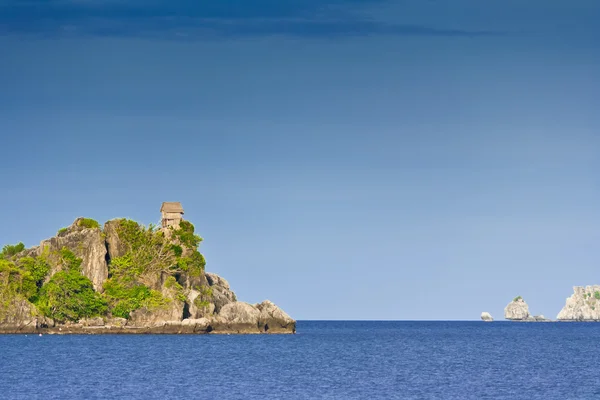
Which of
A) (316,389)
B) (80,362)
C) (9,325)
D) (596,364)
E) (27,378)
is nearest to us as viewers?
(316,389)

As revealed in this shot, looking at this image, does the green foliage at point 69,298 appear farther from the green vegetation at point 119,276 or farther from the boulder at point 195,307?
the boulder at point 195,307

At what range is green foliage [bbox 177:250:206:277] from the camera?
177000 mm

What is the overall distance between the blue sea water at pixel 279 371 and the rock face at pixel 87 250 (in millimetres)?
24068

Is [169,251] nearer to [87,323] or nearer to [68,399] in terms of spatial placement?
[87,323]

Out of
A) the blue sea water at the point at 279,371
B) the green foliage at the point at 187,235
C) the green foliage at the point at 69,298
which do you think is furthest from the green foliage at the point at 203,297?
the blue sea water at the point at 279,371

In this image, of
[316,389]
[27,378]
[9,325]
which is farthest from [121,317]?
[316,389]

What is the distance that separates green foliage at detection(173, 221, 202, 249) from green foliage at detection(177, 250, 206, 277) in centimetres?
177

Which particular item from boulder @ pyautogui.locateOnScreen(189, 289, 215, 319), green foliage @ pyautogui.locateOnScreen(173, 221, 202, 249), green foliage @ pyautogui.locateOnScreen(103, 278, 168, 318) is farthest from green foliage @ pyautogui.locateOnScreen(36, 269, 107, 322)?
green foliage @ pyautogui.locateOnScreen(173, 221, 202, 249)

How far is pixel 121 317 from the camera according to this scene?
170625 mm

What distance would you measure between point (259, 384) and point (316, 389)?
635 cm

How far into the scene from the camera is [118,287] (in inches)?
6762

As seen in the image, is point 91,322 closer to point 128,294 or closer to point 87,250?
point 128,294

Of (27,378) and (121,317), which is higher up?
(121,317)

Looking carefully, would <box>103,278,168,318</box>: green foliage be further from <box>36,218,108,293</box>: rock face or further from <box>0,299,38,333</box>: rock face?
<box>0,299,38,333</box>: rock face
